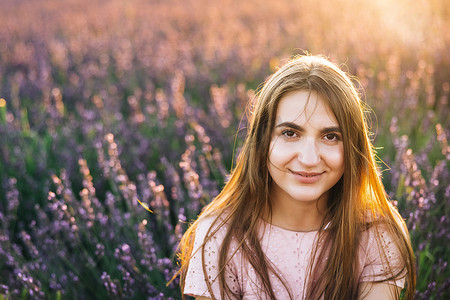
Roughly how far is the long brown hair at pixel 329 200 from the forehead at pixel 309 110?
2cm

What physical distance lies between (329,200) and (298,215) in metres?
0.14

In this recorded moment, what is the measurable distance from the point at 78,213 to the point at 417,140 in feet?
6.99

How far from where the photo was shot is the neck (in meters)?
A: 1.71

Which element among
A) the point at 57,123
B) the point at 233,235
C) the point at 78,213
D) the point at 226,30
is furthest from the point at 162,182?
the point at 226,30

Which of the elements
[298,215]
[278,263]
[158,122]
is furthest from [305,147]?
[158,122]

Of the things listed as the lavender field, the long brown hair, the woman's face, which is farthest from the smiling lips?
the lavender field

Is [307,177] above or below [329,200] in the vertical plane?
above

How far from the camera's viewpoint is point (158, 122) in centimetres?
359

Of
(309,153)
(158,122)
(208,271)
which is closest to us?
(309,153)

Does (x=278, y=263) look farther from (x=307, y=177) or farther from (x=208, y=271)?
(x=307, y=177)

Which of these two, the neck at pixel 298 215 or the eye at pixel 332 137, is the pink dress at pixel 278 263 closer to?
the neck at pixel 298 215

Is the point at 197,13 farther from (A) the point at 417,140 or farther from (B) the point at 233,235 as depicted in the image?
(B) the point at 233,235

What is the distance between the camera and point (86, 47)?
604cm

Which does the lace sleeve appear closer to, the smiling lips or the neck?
the neck
